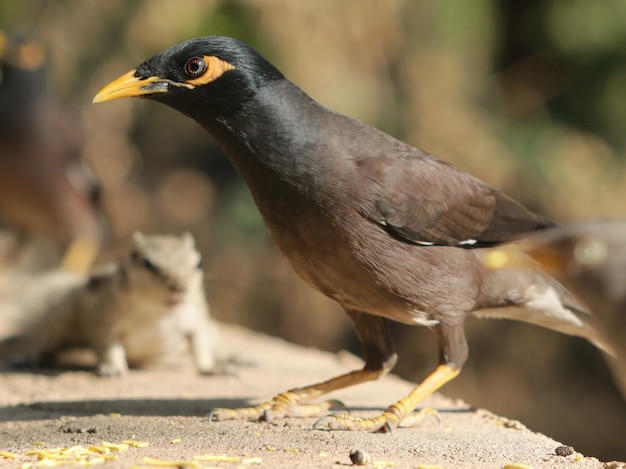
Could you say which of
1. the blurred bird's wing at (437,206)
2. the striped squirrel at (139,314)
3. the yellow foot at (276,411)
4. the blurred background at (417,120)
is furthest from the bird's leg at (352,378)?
the blurred background at (417,120)

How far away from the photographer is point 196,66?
4.16 metres

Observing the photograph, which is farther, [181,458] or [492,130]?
[492,130]

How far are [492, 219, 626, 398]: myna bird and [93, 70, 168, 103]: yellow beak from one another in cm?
168

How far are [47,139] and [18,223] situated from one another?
0.85 m

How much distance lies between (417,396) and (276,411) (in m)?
0.63

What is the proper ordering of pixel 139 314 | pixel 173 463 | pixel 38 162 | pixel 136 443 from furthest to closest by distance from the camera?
pixel 38 162, pixel 139 314, pixel 136 443, pixel 173 463

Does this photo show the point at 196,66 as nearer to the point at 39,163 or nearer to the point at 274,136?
the point at 274,136

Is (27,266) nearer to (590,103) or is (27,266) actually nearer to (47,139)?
(47,139)

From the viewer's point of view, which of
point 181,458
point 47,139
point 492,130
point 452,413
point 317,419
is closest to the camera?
point 181,458

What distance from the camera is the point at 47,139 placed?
8.97m

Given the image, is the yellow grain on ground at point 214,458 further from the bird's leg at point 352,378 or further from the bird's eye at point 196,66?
the bird's eye at point 196,66

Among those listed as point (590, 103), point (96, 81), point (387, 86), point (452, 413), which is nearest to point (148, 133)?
point (96, 81)

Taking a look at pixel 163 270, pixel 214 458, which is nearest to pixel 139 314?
pixel 163 270

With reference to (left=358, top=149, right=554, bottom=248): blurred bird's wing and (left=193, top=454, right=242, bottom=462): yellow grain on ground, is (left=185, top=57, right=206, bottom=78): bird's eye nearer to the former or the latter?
(left=358, top=149, right=554, bottom=248): blurred bird's wing
